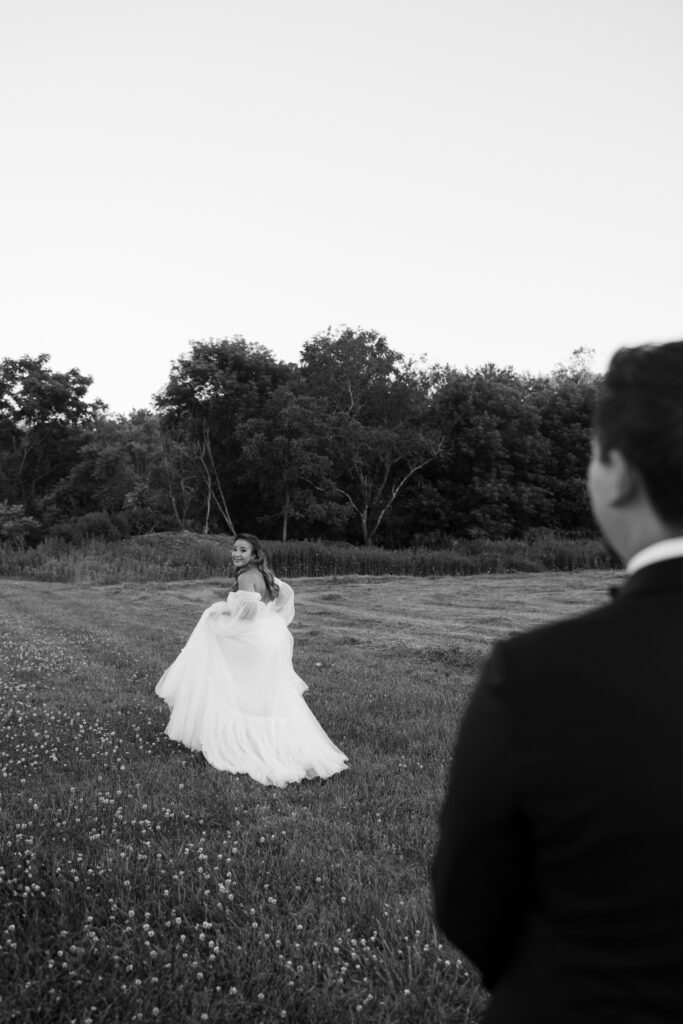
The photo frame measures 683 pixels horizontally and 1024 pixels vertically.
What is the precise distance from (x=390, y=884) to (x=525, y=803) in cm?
422

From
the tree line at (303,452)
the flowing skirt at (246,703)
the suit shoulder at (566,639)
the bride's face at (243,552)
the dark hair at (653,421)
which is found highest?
the tree line at (303,452)

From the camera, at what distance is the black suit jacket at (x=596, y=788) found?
127 cm

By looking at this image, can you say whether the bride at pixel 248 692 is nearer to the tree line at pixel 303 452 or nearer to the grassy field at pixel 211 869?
the grassy field at pixel 211 869

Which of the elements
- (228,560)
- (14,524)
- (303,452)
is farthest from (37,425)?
(228,560)

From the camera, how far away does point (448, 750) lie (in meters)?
8.17

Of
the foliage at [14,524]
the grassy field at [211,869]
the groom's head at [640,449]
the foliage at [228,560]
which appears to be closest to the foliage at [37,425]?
the foliage at [14,524]

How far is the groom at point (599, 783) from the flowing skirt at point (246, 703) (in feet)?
20.4

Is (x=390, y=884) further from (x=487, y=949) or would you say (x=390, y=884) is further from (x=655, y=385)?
(x=655, y=385)

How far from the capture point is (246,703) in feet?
26.9

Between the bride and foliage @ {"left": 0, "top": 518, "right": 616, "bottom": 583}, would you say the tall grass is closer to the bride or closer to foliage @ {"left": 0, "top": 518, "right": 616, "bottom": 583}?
foliage @ {"left": 0, "top": 518, "right": 616, "bottom": 583}

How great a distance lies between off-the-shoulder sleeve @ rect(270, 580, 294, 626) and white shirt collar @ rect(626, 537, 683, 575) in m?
7.60

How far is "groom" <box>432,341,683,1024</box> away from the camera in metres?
1.27

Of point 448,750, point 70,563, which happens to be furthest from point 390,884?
point 70,563

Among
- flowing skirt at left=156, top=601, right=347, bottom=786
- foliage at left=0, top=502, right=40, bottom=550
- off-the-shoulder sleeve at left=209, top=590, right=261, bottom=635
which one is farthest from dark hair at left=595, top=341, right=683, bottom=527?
foliage at left=0, top=502, right=40, bottom=550
